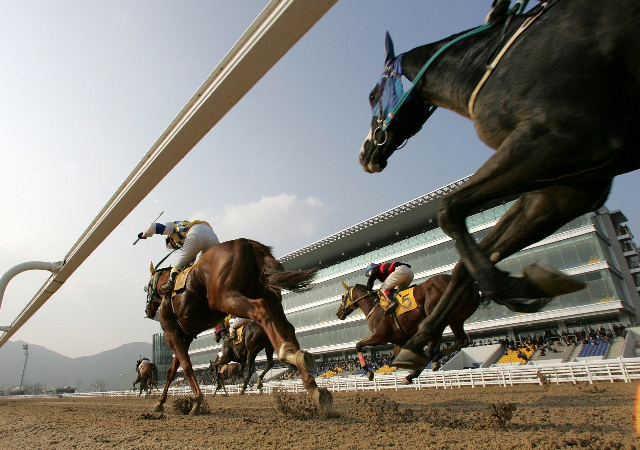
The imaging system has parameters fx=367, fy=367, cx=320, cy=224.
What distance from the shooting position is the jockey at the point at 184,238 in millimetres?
6145

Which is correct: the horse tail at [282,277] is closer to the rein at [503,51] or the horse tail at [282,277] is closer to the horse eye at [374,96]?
the horse eye at [374,96]

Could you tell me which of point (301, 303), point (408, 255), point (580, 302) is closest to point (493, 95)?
point (580, 302)

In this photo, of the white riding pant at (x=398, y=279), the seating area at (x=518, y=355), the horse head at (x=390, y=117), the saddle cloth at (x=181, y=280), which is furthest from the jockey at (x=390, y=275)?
the seating area at (x=518, y=355)

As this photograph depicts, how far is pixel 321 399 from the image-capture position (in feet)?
12.0

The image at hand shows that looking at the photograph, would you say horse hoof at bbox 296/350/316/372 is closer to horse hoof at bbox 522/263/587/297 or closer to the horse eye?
horse hoof at bbox 522/263/587/297

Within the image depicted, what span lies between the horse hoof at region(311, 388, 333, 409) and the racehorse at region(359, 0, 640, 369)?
1555mm

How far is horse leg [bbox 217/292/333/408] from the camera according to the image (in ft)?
11.4

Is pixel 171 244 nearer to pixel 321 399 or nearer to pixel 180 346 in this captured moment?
pixel 180 346

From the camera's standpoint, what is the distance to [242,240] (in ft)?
17.2

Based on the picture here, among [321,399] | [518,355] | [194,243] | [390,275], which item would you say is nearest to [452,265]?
[518,355]

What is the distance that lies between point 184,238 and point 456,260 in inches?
1149

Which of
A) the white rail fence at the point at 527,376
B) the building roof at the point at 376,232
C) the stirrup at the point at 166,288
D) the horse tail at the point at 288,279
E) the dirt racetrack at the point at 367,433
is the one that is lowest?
the white rail fence at the point at 527,376

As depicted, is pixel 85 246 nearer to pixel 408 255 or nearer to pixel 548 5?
pixel 548 5

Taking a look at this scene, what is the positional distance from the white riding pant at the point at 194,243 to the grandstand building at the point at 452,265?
12.5 meters
